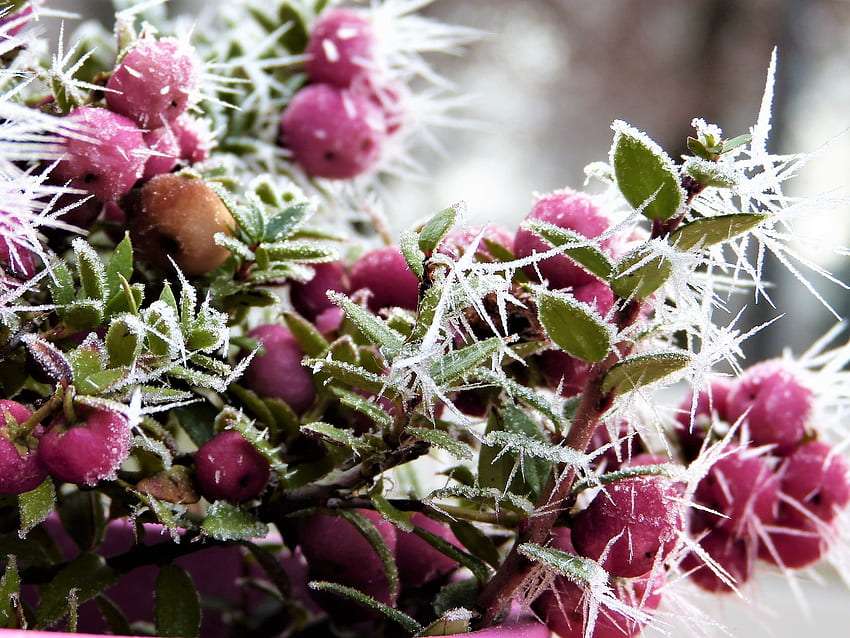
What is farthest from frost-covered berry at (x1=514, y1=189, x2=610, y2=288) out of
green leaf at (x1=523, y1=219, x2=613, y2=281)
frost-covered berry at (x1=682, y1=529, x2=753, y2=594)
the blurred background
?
the blurred background

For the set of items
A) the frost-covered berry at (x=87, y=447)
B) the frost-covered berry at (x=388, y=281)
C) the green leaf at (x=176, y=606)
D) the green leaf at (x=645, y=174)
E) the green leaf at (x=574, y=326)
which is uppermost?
the green leaf at (x=645, y=174)

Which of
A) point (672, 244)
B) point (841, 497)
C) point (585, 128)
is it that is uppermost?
point (672, 244)

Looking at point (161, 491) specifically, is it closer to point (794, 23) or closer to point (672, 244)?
point (672, 244)

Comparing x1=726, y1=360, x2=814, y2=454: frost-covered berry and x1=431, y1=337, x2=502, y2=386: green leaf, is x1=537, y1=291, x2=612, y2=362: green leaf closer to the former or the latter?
x1=431, y1=337, x2=502, y2=386: green leaf

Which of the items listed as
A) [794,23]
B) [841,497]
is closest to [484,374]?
[841,497]

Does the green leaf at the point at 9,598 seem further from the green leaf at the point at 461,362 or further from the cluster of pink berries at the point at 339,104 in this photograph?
the cluster of pink berries at the point at 339,104

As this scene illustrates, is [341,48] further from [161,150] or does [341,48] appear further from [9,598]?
[9,598]

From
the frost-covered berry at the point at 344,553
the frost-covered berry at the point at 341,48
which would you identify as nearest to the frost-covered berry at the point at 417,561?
the frost-covered berry at the point at 344,553
